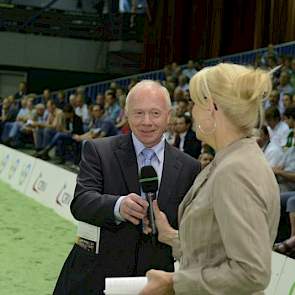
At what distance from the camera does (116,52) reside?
20500 mm

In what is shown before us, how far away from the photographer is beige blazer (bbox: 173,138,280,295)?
1.48 meters

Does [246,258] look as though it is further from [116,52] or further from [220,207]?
[116,52]

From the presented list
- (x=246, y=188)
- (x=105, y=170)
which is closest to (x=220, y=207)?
(x=246, y=188)

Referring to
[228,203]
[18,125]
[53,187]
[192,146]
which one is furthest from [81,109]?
[228,203]

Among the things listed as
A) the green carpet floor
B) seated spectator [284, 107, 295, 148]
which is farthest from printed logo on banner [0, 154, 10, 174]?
seated spectator [284, 107, 295, 148]

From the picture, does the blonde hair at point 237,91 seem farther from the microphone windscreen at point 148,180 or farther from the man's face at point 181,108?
the man's face at point 181,108

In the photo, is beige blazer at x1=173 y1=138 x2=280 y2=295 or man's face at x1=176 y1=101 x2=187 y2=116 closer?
beige blazer at x1=173 y1=138 x2=280 y2=295

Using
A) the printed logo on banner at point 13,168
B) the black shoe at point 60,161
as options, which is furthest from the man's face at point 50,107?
the printed logo on banner at point 13,168

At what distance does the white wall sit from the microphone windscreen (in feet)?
60.9

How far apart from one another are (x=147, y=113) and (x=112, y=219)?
40 centimetres

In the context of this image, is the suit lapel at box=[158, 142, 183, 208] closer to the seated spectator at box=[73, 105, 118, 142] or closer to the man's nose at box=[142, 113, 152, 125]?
the man's nose at box=[142, 113, 152, 125]

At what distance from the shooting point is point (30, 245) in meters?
5.97

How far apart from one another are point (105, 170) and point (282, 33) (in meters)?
13.3

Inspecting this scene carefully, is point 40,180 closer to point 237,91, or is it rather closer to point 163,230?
point 163,230
